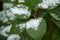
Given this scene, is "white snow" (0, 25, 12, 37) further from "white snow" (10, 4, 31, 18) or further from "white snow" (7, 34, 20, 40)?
"white snow" (10, 4, 31, 18)

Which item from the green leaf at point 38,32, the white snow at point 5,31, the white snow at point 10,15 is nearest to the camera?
the green leaf at point 38,32

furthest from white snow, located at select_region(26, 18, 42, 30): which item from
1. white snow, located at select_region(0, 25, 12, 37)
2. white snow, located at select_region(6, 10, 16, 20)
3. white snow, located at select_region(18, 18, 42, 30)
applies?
white snow, located at select_region(0, 25, 12, 37)

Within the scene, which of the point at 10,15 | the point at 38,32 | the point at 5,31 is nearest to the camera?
the point at 38,32

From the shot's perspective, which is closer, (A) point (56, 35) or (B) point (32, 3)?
(B) point (32, 3)

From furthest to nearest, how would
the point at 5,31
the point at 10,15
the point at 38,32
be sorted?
the point at 5,31
the point at 10,15
the point at 38,32

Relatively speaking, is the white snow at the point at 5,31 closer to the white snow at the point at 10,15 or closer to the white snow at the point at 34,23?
the white snow at the point at 10,15

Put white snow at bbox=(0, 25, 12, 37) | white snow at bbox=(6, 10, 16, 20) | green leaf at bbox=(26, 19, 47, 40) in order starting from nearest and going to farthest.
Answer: green leaf at bbox=(26, 19, 47, 40) → white snow at bbox=(6, 10, 16, 20) → white snow at bbox=(0, 25, 12, 37)

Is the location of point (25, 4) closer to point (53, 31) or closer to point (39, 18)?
point (39, 18)

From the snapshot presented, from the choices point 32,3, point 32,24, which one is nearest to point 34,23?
point 32,24

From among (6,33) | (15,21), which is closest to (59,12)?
(15,21)

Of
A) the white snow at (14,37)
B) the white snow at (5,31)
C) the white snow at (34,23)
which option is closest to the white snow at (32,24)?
the white snow at (34,23)

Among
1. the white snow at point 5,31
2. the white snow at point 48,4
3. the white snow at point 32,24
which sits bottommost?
the white snow at point 5,31

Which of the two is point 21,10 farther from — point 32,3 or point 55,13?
point 55,13
